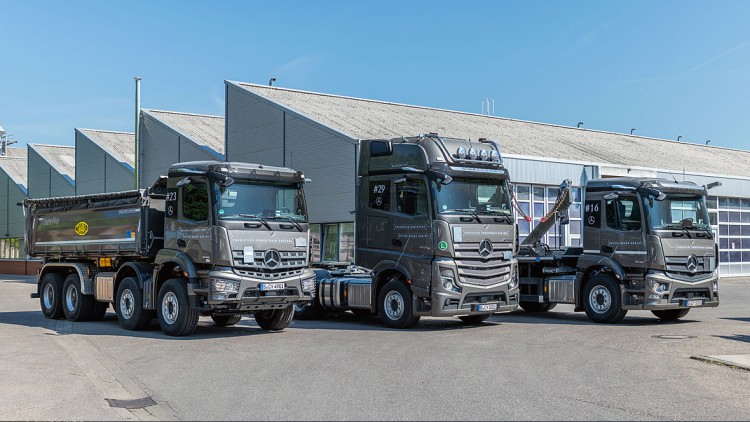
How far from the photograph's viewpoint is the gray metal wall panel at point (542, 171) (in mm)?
33312

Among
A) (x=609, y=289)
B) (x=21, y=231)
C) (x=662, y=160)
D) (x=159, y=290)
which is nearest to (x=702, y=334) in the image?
(x=609, y=289)

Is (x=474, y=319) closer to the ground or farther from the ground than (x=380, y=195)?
closer to the ground

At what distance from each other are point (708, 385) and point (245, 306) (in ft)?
26.6

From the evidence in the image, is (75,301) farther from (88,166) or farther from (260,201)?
(88,166)

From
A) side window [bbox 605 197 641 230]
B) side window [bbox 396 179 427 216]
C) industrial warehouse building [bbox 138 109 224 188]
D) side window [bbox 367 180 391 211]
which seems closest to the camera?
side window [bbox 396 179 427 216]

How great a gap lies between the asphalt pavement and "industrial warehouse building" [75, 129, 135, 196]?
30.1 meters

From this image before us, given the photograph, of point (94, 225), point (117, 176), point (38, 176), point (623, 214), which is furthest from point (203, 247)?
point (38, 176)

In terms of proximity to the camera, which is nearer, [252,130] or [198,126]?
[252,130]

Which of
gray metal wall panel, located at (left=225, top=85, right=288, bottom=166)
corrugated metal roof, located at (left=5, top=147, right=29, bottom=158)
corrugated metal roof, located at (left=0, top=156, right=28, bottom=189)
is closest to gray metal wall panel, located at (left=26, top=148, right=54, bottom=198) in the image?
corrugated metal roof, located at (left=0, top=156, right=28, bottom=189)

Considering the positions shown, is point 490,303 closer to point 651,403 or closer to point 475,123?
point 651,403

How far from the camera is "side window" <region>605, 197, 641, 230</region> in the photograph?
17859mm

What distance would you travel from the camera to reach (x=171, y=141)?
42.6 metres

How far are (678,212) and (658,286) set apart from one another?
1744 mm

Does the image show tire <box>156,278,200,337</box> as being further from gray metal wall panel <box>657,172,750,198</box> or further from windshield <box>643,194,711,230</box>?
gray metal wall panel <box>657,172,750,198</box>
